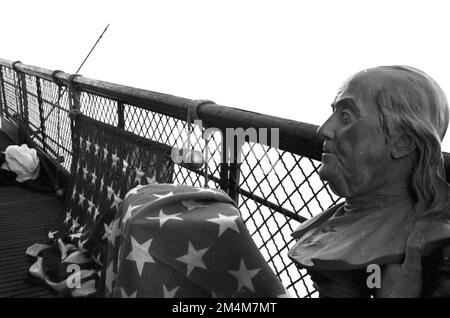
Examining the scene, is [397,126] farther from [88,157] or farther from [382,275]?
[88,157]

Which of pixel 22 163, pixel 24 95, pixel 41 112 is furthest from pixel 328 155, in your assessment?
pixel 24 95

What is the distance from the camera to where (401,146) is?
3.16 feet

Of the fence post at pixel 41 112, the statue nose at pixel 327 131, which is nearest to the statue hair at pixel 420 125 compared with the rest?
the statue nose at pixel 327 131

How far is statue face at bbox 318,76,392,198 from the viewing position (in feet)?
3.17

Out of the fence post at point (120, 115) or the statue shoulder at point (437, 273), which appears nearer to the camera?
the statue shoulder at point (437, 273)

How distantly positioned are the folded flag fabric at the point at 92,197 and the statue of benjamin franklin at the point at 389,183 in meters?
1.44

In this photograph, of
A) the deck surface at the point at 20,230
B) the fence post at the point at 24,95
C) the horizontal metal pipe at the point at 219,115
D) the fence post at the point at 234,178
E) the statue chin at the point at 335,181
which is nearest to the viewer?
the statue chin at the point at 335,181

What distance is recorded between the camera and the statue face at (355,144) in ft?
3.17

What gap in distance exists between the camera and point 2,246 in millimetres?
3174

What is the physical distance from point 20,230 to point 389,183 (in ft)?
10.3

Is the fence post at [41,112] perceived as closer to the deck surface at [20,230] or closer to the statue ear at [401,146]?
the deck surface at [20,230]

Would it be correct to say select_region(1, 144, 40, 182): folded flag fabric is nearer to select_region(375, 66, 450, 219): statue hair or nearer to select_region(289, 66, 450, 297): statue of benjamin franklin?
select_region(289, 66, 450, 297): statue of benjamin franklin

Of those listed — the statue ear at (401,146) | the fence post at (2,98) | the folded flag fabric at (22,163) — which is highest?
the statue ear at (401,146)
